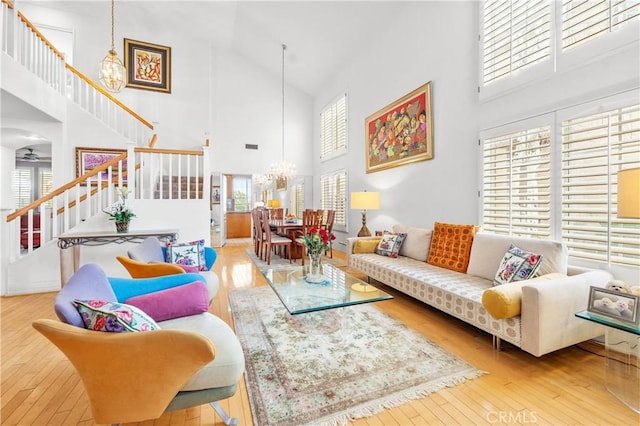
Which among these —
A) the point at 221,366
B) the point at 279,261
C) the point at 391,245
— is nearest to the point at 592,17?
the point at 391,245

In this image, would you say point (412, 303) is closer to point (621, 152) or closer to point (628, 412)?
point (628, 412)

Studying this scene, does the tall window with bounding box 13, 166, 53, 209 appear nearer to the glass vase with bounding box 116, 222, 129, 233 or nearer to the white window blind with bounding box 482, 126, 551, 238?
the glass vase with bounding box 116, 222, 129, 233

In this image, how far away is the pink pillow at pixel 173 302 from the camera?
1719 mm

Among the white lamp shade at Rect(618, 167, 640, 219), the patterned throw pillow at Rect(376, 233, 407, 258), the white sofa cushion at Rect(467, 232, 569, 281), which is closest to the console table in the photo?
the patterned throw pillow at Rect(376, 233, 407, 258)

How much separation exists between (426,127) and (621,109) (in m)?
2.10

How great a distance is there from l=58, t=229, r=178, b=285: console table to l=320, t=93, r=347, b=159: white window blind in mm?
4447

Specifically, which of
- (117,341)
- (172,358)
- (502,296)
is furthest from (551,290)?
(117,341)

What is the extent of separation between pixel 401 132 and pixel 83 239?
4714mm

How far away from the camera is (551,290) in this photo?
74.7 inches

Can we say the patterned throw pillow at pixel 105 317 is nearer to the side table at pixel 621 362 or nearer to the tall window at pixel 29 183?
the side table at pixel 621 362

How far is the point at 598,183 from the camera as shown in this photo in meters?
2.22

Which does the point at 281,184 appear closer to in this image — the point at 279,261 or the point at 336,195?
the point at 336,195

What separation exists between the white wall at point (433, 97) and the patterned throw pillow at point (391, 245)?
1.79 feet

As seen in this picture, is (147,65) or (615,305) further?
(147,65)
